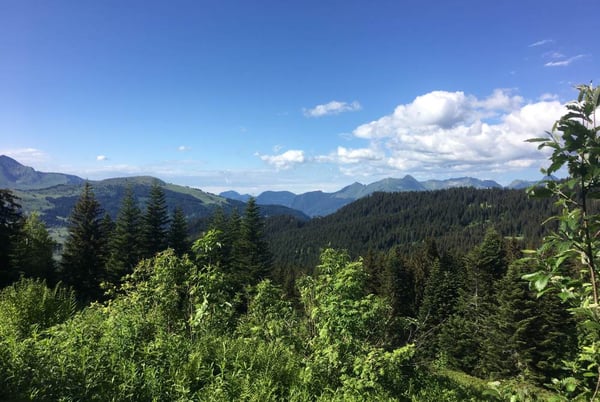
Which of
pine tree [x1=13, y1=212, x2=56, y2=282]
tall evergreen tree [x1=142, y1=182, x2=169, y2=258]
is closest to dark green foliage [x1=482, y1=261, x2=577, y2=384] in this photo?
tall evergreen tree [x1=142, y1=182, x2=169, y2=258]

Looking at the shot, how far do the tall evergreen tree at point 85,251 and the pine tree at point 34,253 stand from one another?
1845 mm

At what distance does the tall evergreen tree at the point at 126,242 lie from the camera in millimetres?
38781

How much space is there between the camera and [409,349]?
6312mm

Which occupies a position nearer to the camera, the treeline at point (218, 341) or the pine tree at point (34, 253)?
the treeline at point (218, 341)

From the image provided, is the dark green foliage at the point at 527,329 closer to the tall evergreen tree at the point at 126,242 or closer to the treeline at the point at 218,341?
the treeline at the point at 218,341

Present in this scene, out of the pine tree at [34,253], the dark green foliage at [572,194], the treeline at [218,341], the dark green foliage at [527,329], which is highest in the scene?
the dark green foliage at [572,194]

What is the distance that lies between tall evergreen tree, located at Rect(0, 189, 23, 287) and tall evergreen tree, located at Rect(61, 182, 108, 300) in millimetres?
5358

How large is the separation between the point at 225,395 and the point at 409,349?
3.31m

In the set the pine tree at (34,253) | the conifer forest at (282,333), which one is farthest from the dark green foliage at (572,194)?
the pine tree at (34,253)

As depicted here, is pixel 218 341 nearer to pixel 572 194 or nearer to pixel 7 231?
pixel 572 194

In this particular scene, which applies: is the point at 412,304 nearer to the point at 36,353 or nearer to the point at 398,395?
the point at 398,395

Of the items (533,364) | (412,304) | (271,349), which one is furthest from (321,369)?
(412,304)

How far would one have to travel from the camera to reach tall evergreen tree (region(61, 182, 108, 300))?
1529 inches

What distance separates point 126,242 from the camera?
41062mm
